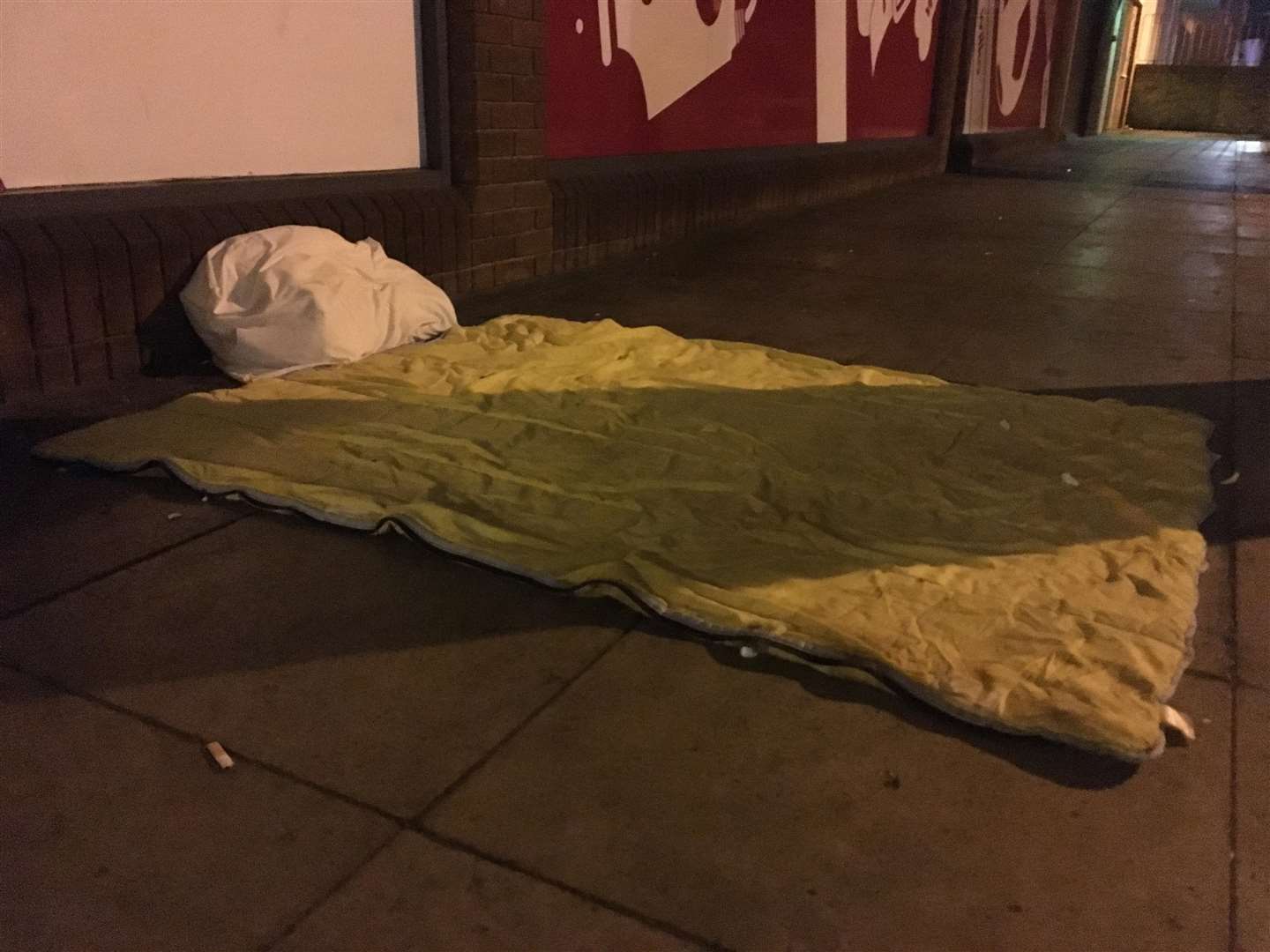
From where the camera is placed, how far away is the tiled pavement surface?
1.36 m

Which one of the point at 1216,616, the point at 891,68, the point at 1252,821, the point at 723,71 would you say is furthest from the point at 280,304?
the point at 891,68

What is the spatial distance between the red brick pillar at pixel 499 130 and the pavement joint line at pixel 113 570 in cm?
249

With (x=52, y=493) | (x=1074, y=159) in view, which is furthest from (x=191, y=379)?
(x=1074, y=159)

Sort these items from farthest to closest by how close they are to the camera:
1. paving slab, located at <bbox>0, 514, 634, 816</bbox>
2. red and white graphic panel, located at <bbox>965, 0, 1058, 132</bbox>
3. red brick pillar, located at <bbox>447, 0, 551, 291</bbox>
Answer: red and white graphic panel, located at <bbox>965, 0, 1058, 132</bbox>, red brick pillar, located at <bbox>447, 0, 551, 291</bbox>, paving slab, located at <bbox>0, 514, 634, 816</bbox>

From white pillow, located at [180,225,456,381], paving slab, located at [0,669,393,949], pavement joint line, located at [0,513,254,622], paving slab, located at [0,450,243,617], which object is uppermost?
white pillow, located at [180,225,456,381]

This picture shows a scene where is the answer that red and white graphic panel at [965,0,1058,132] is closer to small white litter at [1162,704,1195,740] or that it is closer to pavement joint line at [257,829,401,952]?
small white litter at [1162,704,1195,740]

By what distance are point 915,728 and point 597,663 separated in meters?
0.57

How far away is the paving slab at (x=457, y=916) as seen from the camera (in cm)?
131

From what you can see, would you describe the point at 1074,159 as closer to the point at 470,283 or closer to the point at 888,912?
the point at 470,283

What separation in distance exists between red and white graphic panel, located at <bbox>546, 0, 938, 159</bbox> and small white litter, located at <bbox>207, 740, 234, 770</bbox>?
403cm

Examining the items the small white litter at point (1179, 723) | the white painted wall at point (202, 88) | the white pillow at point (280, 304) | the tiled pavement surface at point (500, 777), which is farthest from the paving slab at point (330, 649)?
the white painted wall at point (202, 88)

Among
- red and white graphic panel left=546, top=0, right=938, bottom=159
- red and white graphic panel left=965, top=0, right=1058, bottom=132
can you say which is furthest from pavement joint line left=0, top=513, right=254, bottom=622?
red and white graphic panel left=965, top=0, right=1058, bottom=132

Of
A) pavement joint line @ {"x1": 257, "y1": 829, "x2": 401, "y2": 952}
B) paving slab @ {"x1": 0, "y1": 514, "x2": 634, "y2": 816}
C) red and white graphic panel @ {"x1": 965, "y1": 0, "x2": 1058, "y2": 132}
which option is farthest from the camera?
red and white graphic panel @ {"x1": 965, "y1": 0, "x2": 1058, "y2": 132}

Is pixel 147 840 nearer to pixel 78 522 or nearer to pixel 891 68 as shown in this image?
pixel 78 522
